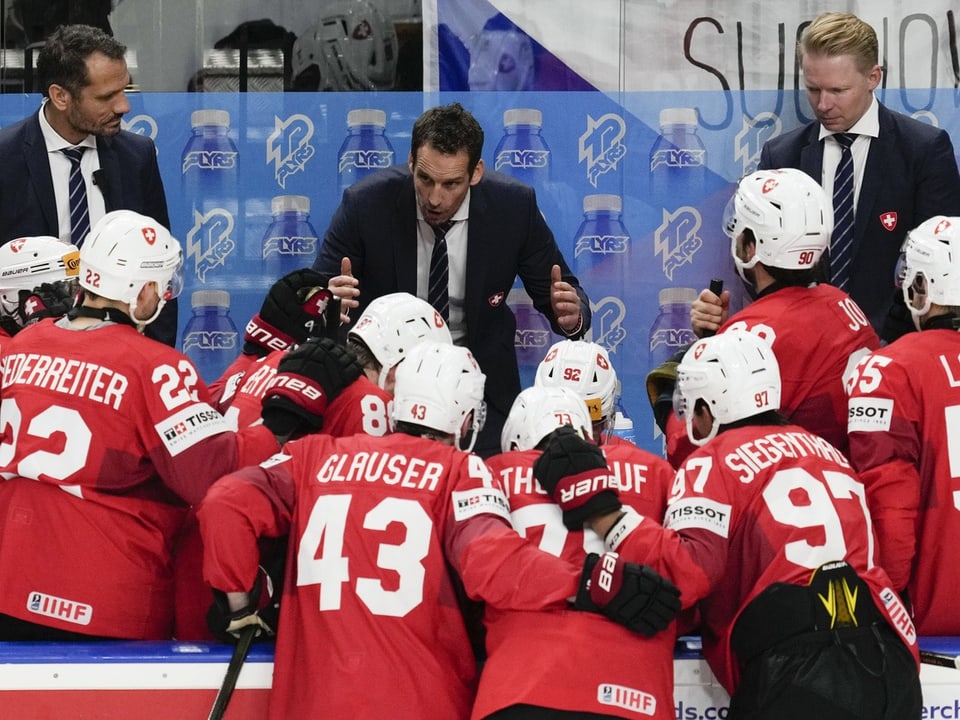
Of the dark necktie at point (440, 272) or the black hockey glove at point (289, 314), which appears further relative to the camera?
the dark necktie at point (440, 272)

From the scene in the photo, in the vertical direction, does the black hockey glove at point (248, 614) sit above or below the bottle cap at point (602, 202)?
below

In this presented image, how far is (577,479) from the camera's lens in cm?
359

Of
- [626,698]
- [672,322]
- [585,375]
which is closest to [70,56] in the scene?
[585,375]

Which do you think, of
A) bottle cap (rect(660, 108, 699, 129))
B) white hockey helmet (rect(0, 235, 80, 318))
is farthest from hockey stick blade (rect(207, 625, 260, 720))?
bottle cap (rect(660, 108, 699, 129))

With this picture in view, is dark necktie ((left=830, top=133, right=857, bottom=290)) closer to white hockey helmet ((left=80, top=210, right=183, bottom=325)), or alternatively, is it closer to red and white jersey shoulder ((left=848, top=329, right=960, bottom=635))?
red and white jersey shoulder ((left=848, top=329, right=960, bottom=635))

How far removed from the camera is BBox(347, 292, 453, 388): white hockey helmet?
4527 millimetres

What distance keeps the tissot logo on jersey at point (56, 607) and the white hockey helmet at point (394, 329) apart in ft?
3.95

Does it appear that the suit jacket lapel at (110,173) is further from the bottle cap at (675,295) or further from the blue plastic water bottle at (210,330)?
the bottle cap at (675,295)

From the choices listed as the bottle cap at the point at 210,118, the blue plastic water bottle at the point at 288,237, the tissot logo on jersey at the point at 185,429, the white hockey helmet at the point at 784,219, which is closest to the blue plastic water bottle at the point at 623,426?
the white hockey helmet at the point at 784,219

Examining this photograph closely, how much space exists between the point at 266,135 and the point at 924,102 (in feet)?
10.5

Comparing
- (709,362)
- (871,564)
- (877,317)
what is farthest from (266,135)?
(871,564)

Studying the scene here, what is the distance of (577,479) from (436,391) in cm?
52

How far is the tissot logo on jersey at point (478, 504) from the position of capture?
3.62 metres

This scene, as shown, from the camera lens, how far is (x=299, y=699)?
3662 mm
